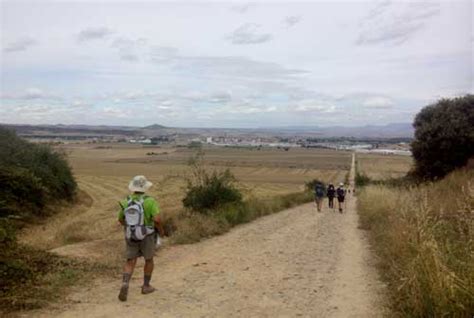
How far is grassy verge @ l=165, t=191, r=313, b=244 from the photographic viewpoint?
51.0 feet

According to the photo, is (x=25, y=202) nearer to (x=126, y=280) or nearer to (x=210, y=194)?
(x=210, y=194)

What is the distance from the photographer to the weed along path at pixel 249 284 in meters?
8.09

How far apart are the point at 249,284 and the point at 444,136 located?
2700 cm

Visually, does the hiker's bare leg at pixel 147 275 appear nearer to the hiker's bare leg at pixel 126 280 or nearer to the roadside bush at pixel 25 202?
the hiker's bare leg at pixel 126 280

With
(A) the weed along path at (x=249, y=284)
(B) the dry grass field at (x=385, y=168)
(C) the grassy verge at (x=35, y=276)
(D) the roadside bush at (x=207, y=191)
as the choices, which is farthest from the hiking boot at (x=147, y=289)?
(B) the dry grass field at (x=385, y=168)

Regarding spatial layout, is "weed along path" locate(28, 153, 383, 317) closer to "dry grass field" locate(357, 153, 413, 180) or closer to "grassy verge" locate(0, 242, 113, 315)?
"grassy verge" locate(0, 242, 113, 315)

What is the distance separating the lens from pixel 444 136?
33906mm

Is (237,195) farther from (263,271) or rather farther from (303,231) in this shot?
(263,271)

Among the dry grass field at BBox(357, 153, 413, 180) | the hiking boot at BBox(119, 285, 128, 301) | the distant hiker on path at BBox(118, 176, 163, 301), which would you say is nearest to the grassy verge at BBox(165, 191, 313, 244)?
the distant hiker on path at BBox(118, 176, 163, 301)

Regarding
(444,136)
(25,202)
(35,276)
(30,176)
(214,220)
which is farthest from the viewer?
(444,136)

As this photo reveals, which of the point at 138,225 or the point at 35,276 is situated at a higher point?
the point at 138,225

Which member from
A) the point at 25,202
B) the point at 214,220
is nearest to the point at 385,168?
the point at 25,202

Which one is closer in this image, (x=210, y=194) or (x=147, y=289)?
(x=147, y=289)

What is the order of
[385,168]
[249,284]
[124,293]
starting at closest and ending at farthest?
1. [124,293]
2. [249,284]
3. [385,168]
